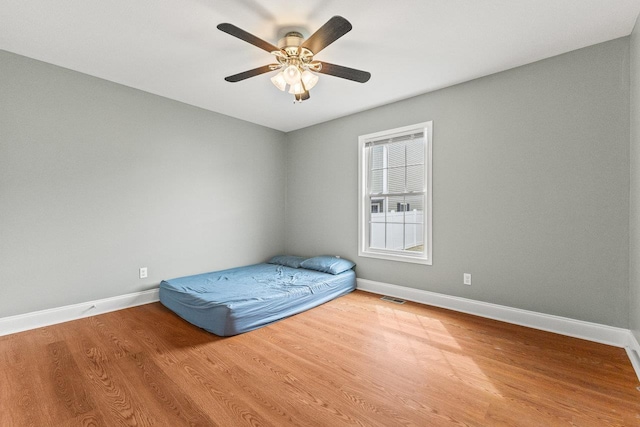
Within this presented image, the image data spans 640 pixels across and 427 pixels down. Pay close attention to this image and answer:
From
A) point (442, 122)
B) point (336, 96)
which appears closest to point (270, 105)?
point (336, 96)

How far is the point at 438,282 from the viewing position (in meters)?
3.35

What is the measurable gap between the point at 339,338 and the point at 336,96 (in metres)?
2.83

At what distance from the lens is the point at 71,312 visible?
2879mm

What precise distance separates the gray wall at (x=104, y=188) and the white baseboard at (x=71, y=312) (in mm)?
75

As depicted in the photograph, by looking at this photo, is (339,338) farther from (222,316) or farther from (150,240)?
(150,240)

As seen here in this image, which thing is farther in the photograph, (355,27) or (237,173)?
(237,173)

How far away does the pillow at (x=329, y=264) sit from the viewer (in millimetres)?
3880

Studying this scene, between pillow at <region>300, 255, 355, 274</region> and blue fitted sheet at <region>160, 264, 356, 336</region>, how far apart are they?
0.24 feet

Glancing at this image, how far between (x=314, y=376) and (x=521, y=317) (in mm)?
2222

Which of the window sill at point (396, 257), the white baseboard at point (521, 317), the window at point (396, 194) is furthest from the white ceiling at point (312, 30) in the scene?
the white baseboard at point (521, 317)

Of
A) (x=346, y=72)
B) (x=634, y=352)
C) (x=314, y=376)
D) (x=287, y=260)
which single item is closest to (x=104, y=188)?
(x=287, y=260)

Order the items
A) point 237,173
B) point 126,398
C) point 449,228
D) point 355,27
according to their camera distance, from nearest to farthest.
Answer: point 126,398, point 355,27, point 449,228, point 237,173

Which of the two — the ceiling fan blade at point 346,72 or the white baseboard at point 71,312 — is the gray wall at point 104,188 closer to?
the white baseboard at point 71,312

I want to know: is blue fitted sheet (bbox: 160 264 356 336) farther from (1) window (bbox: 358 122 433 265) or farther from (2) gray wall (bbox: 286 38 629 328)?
(2) gray wall (bbox: 286 38 629 328)
